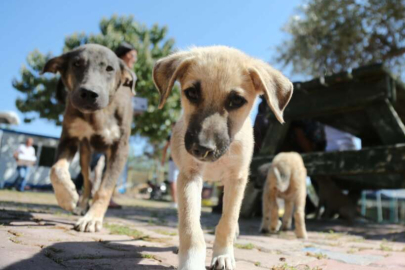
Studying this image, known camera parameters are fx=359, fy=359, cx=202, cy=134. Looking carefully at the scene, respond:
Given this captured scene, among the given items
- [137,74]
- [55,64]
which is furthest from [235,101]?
[137,74]

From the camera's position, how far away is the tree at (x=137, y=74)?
23.5 metres

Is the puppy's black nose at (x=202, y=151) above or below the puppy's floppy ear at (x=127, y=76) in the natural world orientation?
below

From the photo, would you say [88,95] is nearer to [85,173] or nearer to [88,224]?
[88,224]

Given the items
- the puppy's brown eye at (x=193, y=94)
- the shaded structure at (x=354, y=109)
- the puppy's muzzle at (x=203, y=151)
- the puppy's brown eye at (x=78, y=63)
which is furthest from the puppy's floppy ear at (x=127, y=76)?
the shaded structure at (x=354, y=109)

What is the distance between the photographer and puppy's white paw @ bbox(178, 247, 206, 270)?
2094mm

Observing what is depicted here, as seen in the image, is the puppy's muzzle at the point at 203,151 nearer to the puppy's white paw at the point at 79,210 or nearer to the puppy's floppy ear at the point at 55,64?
the puppy's floppy ear at the point at 55,64

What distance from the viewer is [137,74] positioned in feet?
76.7

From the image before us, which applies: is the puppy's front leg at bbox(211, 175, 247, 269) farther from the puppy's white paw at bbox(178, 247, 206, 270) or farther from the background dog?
the background dog

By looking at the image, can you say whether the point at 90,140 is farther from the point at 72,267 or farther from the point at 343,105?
the point at 343,105

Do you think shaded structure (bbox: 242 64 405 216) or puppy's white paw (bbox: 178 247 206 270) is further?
shaded structure (bbox: 242 64 405 216)

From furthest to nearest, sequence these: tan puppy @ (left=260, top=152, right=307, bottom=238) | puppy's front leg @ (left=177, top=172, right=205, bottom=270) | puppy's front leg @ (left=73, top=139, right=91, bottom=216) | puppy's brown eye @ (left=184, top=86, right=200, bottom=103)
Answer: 1. tan puppy @ (left=260, top=152, right=307, bottom=238)
2. puppy's front leg @ (left=73, top=139, right=91, bottom=216)
3. puppy's brown eye @ (left=184, top=86, right=200, bottom=103)
4. puppy's front leg @ (left=177, top=172, right=205, bottom=270)

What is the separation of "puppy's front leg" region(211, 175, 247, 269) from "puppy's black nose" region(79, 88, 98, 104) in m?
1.85

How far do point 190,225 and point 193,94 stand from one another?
0.94 m

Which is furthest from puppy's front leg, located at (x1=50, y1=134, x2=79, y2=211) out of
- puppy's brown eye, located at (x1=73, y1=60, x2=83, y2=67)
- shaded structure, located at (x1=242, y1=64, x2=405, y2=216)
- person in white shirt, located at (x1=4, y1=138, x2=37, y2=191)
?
person in white shirt, located at (x1=4, y1=138, x2=37, y2=191)
